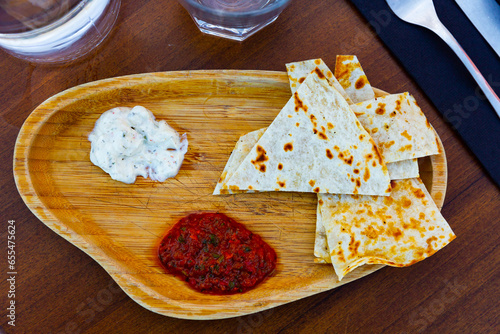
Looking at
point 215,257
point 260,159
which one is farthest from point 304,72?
point 215,257

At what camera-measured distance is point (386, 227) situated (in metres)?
2.11

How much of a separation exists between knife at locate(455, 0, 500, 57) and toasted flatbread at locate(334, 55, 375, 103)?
88 cm

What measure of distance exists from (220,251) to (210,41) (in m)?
1.42

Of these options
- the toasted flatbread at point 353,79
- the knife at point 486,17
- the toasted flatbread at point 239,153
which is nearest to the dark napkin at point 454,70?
the knife at point 486,17

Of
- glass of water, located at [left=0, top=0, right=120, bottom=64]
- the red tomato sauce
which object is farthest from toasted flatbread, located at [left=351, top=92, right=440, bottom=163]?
glass of water, located at [left=0, top=0, right=120, bottom=64]

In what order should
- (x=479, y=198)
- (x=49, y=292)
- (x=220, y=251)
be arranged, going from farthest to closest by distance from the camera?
1. (x=479, y=198)
2. (x=49, y=292)
3. (x=220, y=251)

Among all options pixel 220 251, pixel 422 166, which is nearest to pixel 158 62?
pixel 220 251

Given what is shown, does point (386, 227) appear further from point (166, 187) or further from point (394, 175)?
point (166, 187)

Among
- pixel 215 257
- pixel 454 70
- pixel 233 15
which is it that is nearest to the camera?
pixel 233 15

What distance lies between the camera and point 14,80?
232 centimetres

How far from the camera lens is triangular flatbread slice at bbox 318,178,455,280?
207 centimetres

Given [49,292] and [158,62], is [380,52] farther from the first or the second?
[49,292]

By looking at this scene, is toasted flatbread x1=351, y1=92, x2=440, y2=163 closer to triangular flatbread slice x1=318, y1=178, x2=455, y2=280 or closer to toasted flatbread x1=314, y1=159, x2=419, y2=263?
toasted flatbread x1=314, y1=159, x2=419, y2=263

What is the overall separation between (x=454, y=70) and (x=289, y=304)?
6.36 ft
